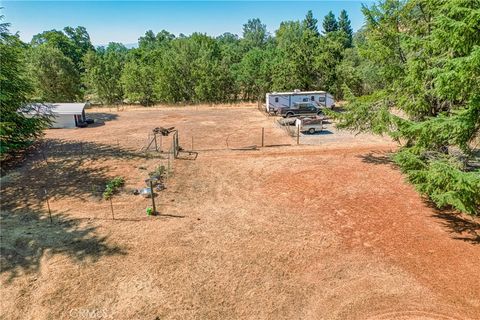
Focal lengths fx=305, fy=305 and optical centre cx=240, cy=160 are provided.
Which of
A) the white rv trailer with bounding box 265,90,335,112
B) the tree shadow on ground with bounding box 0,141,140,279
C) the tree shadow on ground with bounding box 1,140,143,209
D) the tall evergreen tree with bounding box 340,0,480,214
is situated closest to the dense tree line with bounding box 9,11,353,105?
the white rv trailer with bounding box 265,90,335,112

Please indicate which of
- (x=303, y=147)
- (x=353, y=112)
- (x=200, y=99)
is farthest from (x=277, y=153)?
(x=200, y=99)

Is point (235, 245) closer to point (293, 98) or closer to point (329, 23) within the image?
point (293, 98)

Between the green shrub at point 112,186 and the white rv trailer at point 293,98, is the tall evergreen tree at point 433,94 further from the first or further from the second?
the white rv trailer at point 293,98

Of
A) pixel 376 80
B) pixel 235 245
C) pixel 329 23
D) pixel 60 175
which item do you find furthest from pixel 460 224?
pixel 329 23

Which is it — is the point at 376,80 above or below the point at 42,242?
above

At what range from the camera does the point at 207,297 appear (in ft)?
28.3

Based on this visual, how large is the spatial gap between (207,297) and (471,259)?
866 cm

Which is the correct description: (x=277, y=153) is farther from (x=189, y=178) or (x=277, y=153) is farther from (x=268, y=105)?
(x=268, y=105)

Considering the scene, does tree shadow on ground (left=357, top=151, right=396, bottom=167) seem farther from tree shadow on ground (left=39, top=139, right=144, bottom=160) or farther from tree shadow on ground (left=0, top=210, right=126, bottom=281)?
tree shadow on ground (left=0, top=210, right=126, bottom=281)

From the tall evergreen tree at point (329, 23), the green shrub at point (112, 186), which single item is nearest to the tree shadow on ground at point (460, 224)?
the green shrub at point (112, 186)

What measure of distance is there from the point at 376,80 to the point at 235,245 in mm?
37406

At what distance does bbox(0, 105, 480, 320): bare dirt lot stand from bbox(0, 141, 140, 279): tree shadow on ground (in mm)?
65

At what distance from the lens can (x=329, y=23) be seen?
266 ft

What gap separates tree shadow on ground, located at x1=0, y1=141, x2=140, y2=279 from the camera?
10.4 metres
